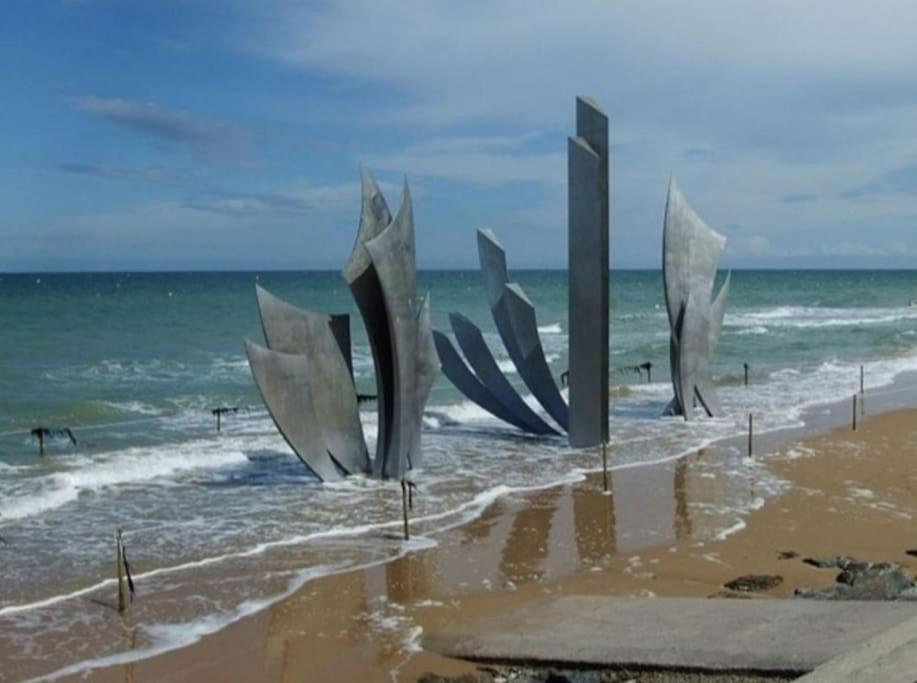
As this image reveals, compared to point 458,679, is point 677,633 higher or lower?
higher

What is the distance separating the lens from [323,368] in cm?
1470

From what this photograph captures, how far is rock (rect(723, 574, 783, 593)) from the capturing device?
32.0 feet

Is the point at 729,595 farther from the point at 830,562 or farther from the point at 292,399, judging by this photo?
the point at 292,399

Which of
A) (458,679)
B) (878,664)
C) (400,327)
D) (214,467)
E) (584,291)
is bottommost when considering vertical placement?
(458,679)

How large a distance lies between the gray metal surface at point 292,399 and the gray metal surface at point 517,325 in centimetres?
459

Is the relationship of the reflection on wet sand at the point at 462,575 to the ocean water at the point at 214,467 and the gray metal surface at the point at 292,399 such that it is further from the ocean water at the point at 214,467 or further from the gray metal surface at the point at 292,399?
the gray metal surface at the point at 292,399

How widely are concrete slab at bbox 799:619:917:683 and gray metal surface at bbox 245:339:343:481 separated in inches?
377

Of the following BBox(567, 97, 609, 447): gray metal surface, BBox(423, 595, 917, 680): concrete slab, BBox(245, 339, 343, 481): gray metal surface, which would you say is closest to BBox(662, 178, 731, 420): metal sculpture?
BBox(567, 97, 609, 447): gray metal surface

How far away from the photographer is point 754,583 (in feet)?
32.3

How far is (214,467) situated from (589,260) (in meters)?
6.35

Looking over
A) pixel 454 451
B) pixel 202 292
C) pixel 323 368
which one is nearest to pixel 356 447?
pixel 323 368

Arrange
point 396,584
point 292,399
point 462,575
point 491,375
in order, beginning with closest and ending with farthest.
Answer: point 396,584 < point 462,575 < point 292,399 < point 491,375

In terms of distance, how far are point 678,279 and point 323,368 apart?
7.52 meters

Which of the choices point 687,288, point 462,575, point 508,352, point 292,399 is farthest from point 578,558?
point 687,288
